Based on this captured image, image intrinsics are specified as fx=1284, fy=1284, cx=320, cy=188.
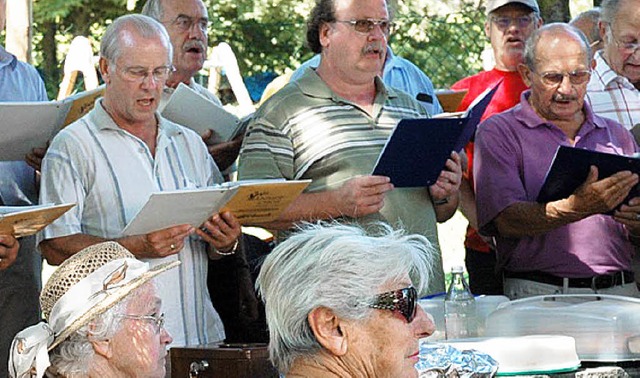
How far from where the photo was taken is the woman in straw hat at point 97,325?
3.55 metres

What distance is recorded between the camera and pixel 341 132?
5.41 m

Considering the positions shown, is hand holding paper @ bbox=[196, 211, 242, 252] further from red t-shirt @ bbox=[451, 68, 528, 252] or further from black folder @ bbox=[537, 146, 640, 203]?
red t-shirt @ bbox=[451, 68, 528, 252]

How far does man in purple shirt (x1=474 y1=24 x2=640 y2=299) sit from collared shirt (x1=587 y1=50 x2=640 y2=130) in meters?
0.37

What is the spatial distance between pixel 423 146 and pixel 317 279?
197cm

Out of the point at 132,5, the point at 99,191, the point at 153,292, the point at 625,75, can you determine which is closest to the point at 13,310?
the point at 99,191

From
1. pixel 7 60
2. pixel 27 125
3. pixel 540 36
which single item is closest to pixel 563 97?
pixel 540 36

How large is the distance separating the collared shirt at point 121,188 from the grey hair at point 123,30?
224 millimetres

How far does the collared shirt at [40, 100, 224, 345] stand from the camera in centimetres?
488

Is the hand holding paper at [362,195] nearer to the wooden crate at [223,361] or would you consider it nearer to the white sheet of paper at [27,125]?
the wooden crate at [223,361]

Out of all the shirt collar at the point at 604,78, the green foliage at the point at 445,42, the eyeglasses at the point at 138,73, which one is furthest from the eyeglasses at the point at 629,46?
the green foliage at the point at 445,42

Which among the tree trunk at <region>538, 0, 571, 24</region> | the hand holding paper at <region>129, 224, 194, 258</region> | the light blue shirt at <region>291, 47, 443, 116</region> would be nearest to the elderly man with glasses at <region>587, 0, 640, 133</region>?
the light blue shirt at <region>291, 47, 443, 116</region>

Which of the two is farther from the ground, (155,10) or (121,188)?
(155,10)

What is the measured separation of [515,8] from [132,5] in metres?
9.45

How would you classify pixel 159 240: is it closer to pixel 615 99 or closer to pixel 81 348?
pixel 81 348
